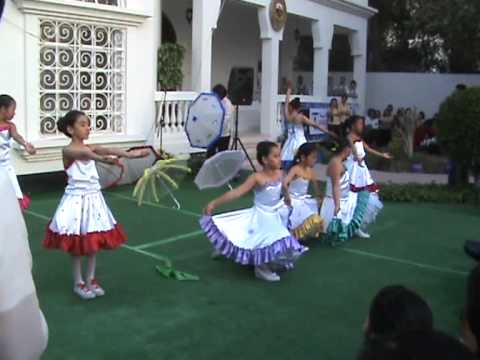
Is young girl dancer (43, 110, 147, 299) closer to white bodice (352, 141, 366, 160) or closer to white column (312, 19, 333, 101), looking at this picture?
white bodice (352, 141, 366, 160)

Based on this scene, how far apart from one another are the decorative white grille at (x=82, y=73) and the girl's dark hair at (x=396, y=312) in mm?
8452

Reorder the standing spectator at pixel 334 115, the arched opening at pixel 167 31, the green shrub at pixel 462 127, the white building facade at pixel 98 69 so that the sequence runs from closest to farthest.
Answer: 1. the white building facade at pixel 98 69
2. the green shrub at pixel 462 127
3. the arched opening at pixel 167 31
4. the standing spectator at pixel 334 115

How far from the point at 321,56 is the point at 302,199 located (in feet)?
37.3

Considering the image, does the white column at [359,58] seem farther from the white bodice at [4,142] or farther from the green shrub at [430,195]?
the white bodice at [4,142]

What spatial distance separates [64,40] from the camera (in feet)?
32.1

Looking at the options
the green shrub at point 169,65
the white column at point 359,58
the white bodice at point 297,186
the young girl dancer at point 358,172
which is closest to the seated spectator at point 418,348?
the white bodice at point 297,186

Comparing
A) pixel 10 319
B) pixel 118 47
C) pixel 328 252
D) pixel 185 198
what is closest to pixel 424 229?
pixel 328 252

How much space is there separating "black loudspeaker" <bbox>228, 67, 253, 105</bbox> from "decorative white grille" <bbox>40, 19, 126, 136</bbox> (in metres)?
2.36

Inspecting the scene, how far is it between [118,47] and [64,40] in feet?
3.55

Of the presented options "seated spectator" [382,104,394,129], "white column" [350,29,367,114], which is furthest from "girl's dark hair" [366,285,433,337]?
"white column" [350,29,367,114]

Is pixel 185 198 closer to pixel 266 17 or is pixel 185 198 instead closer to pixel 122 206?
pixel 122 206

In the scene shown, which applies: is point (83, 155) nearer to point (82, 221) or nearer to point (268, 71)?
point (82, 221)

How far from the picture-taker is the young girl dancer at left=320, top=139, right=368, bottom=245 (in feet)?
23.0

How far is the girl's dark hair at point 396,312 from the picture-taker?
1678 mm
